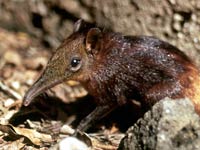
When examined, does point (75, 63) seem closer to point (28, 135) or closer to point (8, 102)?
point (28, 135)

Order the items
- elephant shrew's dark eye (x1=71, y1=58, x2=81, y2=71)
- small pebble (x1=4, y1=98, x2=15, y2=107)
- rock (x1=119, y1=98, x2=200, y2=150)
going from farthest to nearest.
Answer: small pebble (x1=4, y1=98, x2=15, y2=107)
elephant shrew's dark eye (x1=71, y1=58, x2=81, y2=71)
rock (x1=119, y1=98, x2=200, y2=150)

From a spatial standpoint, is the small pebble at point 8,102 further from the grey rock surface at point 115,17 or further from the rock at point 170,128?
the rock at point 170,128

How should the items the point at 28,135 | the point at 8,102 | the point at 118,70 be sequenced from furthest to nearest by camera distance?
the point at 8,102
the point at 118,70
the point at 28,135

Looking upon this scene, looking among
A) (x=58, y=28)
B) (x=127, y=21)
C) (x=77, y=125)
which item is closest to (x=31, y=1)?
(x=58, y=28)

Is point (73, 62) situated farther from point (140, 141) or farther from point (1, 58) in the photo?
point (1, 58)

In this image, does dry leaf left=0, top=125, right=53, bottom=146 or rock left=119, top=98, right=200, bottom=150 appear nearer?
rock left=119, top=98, right=200, bottom=150

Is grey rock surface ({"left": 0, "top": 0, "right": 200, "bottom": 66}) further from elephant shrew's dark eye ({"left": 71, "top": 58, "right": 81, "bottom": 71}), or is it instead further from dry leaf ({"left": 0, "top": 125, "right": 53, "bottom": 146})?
dry leaf ({"left": 0, "top": 125, "right": 53, "bottom": 146})

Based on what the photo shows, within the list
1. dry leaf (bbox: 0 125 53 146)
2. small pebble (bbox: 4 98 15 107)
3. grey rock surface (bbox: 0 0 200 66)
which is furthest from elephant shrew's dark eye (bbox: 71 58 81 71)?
grey rock surface (bbox: 0 0 200 66)

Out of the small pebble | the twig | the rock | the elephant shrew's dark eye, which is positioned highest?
the elephant shrew's dark eye

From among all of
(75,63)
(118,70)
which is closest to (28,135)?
(75,63)
